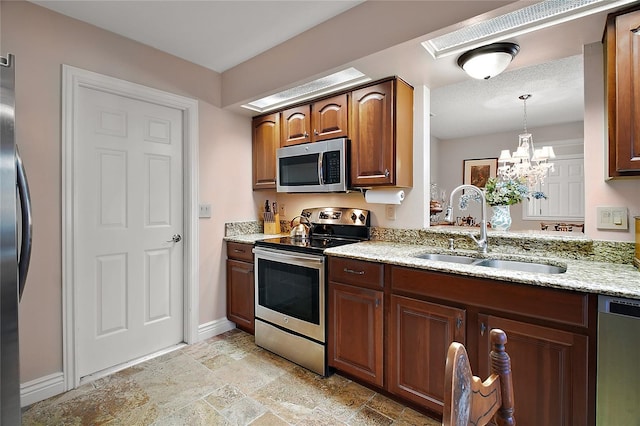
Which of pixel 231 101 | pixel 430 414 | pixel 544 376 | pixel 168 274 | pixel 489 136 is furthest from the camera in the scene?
pixel 489 136

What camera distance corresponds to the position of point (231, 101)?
9.20ft

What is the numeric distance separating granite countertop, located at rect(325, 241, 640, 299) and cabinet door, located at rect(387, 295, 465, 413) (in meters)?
0.22

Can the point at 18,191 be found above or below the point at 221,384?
above

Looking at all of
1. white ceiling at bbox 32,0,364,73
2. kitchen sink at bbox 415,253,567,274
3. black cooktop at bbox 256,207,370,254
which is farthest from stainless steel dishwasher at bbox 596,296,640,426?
white ceiling at bbox 32,0,364,73

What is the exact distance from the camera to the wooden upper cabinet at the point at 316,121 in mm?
2455

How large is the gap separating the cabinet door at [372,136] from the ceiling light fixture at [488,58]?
0.51 meters

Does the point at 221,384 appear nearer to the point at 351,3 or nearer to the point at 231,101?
the point at 231,101

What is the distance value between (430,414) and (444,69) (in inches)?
83.4

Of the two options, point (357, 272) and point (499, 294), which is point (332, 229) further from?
point (499, 294)

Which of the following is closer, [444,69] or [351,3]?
[351,3]

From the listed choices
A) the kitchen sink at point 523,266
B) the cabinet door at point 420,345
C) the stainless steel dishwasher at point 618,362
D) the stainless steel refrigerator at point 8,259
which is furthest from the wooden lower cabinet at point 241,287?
the stainless steel dishwasher at point 618,362

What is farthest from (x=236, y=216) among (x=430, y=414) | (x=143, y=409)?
(x=430, y=414)

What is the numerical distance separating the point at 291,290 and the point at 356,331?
59 cm

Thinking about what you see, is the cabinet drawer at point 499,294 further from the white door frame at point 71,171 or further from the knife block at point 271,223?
the white door frame at point 71,171
